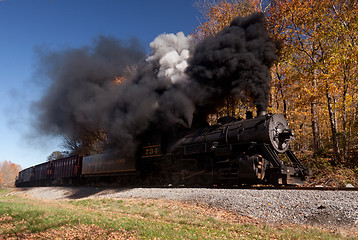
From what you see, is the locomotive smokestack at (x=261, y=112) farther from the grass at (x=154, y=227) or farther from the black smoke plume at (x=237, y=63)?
the grass at (x=154, y=227)

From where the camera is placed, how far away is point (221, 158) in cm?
1200

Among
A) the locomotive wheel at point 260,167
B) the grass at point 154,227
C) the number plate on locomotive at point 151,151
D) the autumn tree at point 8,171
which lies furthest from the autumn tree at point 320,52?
the autumn tree at point 8,171

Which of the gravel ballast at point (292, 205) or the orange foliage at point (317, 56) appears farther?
the orange foliage at point (317, 56)

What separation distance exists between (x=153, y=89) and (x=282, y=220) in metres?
10.2

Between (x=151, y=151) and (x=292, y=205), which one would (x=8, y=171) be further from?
(x=292, y=205)

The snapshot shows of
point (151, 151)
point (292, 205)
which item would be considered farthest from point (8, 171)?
point (292, 205)

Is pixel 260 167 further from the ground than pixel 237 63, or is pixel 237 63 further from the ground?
pixel 237 63

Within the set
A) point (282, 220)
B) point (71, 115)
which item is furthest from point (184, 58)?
point (282, 220)

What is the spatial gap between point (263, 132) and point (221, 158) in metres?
2.31

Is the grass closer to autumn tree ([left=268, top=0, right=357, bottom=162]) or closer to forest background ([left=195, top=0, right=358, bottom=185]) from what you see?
forest background ([left=195, top=0, right=358, bottom=185])

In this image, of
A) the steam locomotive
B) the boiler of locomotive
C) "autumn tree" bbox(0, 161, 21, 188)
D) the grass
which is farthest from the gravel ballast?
"autumn tree" bbox(0, 161, 21, 188)

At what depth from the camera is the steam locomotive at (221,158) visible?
10445 mm

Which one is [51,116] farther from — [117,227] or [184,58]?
[117,227]

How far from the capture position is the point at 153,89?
49.2ft
